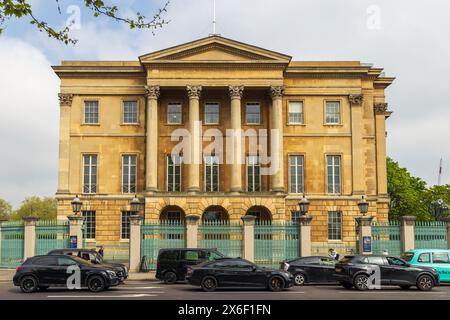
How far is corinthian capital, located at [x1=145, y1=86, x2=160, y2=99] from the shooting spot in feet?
155

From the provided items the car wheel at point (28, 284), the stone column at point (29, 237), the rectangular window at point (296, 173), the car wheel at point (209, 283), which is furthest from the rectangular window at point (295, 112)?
the car wheel at point (28, 284)

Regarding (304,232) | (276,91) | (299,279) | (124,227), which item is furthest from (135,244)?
(276,91)

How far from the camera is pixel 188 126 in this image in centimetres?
4903

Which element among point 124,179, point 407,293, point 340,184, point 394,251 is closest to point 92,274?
point 407,293

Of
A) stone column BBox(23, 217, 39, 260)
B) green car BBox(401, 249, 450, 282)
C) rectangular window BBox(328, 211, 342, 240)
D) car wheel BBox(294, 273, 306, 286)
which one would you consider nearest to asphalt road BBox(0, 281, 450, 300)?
green car BBox(401, 249, 450, 282)

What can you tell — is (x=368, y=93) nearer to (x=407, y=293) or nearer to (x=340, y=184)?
(x=340, y=184)

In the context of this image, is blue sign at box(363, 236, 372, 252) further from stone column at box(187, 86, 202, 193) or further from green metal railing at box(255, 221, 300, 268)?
stone column at box(187, 86, 202, 193)

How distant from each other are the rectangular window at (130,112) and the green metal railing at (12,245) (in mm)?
15642

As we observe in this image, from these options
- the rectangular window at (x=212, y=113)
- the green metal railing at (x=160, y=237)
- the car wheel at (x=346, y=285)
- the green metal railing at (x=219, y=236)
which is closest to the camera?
the car wheel at (x=346, y=285)

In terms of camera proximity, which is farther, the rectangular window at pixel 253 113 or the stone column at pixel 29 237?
the rectangular window at pixel 253 113

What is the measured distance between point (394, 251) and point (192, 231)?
37.5 feet

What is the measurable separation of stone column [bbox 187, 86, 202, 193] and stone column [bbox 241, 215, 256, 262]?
40.6 feet

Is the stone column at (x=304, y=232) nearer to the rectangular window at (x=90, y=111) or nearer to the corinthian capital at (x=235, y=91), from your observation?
the corinthian capital at (x=235, y=91)

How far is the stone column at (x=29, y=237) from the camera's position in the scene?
116ft
